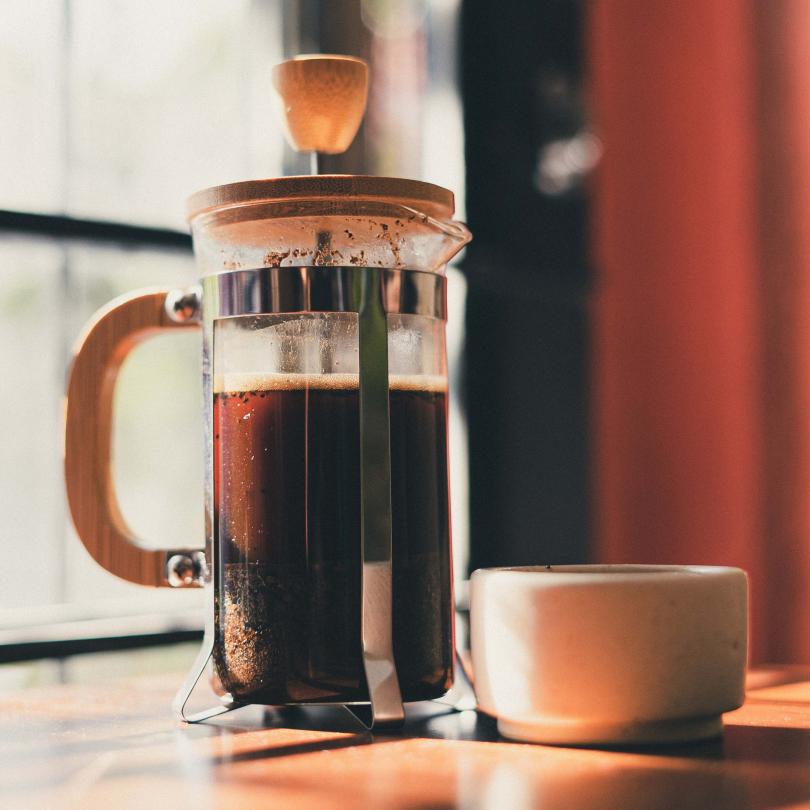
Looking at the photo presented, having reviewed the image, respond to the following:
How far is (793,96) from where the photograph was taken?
192 centimetres

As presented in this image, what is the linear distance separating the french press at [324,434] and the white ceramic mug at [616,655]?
82 mm

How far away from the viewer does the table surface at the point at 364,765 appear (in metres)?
0.46

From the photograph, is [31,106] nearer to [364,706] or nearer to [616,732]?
[364,706]

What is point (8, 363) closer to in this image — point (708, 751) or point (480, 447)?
point (480, 447)

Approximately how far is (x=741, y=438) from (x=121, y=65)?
46.8 inches

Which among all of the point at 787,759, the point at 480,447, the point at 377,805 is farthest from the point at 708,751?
the point at 480,447

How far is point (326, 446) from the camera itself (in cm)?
61

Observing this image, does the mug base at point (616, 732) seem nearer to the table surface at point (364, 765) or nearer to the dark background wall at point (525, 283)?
the table surface at point (364, 765)

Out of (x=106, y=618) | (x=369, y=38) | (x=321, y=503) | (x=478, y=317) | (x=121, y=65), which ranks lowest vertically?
(x=106, y=618)

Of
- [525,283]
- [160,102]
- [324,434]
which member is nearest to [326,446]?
[324,434]

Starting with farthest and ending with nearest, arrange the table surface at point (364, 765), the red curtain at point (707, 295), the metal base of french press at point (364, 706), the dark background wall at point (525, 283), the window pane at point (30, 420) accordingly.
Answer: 1. the red curtain at point (707, 295)
2. the dark background wall at point (525, 283)
3. the window pane at point (30, 420)
4. the metal base of french press at point (364, 706)
5. the table surface at point (364, 765)

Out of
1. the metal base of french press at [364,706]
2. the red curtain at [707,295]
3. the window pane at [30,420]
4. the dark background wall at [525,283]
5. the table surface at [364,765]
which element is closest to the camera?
the table surface at [364,765]

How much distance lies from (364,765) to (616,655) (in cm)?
13

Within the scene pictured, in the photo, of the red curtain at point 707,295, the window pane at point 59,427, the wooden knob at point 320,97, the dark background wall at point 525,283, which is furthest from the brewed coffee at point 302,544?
the red curtain at point 707,295
